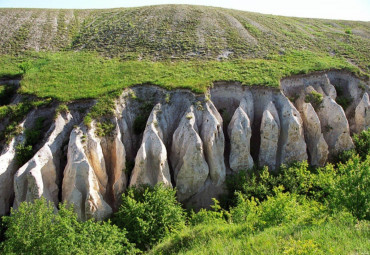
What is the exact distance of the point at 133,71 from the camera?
79.8ft

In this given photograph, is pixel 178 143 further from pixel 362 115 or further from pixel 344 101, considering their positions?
pixel 344 101

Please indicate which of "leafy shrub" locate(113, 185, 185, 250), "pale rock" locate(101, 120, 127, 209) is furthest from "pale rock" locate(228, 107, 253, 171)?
"pale rock" locate(101, 120, 127, 209)

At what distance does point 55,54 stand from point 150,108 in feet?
46.8

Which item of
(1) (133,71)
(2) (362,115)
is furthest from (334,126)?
(1) (133,71)

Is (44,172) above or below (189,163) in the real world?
below

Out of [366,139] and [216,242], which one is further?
[366,139]

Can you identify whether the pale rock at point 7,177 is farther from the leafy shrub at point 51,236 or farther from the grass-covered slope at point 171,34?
the grass-covered slope at point 171,34

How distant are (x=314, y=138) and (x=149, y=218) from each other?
14.0 m

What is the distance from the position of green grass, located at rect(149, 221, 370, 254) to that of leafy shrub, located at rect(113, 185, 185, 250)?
3.43 feet

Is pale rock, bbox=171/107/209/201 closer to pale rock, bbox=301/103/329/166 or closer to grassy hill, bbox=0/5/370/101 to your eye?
grassy hill, bbox=0/5/370/101

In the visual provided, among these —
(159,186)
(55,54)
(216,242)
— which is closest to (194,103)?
(159,186)

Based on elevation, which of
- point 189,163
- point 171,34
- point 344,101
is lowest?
point 189,163

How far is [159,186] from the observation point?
52.1 ft

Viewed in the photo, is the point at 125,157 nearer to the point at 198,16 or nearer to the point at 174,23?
the point at 174,23
